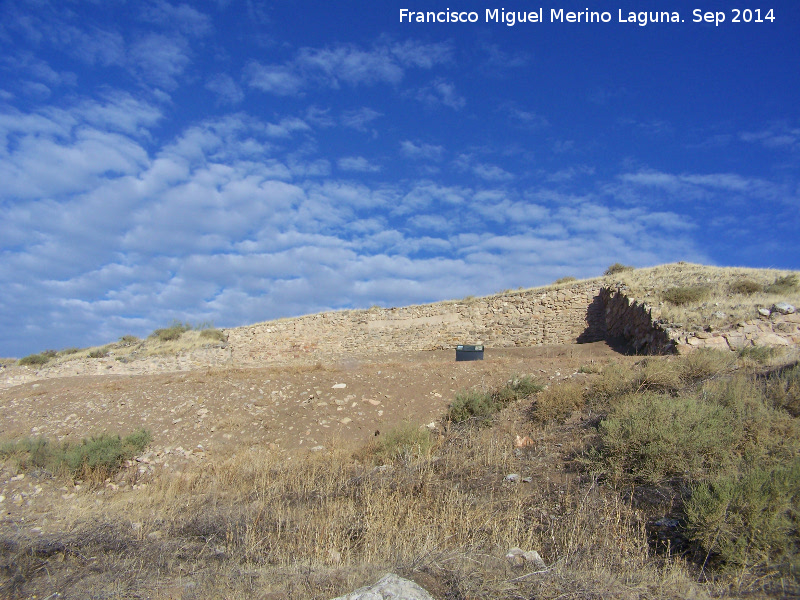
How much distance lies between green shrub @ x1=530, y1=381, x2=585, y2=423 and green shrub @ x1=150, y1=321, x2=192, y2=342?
25.8 m

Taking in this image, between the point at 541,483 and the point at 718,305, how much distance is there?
39.4ft

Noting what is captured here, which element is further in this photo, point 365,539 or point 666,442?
point 666,442

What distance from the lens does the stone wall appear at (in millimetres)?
22234

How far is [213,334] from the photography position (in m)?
28.4

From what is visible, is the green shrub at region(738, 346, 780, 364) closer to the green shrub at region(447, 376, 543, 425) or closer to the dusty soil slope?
the dusty soil slope

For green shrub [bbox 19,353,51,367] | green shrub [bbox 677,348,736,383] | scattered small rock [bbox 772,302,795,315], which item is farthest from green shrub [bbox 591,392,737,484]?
green shrub [bbox 19,353,51,367]

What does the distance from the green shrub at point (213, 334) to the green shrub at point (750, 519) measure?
26401mm

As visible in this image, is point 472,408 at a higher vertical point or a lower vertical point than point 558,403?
lower

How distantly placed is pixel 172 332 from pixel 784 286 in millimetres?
30070

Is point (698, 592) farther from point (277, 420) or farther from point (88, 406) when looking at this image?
point (88, 406)

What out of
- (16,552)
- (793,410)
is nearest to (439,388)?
(793,410)

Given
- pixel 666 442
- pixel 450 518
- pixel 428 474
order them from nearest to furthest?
1. pixel 450 518
2. pixel 666 442
3. pixel 428 474

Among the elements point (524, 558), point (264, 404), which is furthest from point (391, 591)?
point (264, 404)

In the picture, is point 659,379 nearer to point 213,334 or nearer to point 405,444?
point 405,444
